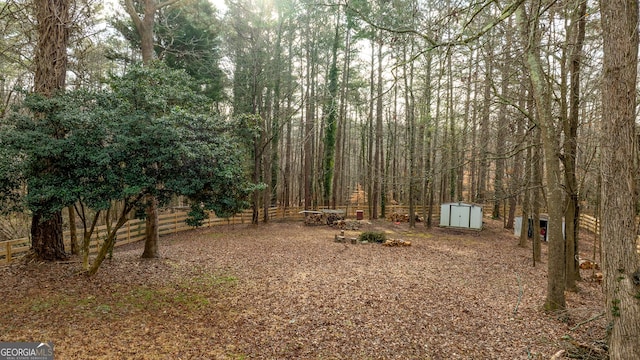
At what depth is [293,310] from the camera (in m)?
5.84

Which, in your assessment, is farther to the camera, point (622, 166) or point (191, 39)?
point (191, 39)

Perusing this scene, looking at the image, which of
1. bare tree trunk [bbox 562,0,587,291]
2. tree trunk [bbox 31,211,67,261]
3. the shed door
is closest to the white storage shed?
the shed door

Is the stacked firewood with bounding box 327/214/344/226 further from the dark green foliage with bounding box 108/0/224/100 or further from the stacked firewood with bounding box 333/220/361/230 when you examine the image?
the dark green foliage with bounding box 108/0/224/100

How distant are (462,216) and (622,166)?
14.3m

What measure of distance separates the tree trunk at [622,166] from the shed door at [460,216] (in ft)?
46.1

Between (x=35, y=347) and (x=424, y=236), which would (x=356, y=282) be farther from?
(x=424, y=236)

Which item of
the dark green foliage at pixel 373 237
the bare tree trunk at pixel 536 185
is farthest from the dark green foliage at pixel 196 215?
the dark green foliage at pixel 373 237

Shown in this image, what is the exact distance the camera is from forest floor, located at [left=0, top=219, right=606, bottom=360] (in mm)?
4516

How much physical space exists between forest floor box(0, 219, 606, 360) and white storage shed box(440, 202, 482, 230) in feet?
21.4

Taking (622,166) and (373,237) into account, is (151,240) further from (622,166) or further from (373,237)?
(622,166)

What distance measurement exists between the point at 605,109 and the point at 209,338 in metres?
5.67

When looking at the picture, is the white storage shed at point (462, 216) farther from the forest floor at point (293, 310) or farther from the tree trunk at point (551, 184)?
the tree trunk at point (551, 184)

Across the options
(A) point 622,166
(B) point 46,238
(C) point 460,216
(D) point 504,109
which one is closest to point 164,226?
(B) point 46,238

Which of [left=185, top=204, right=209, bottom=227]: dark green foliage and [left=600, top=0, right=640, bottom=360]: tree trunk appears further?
[left=185, top=204, right=209, bottom=227]: dark green foliage
